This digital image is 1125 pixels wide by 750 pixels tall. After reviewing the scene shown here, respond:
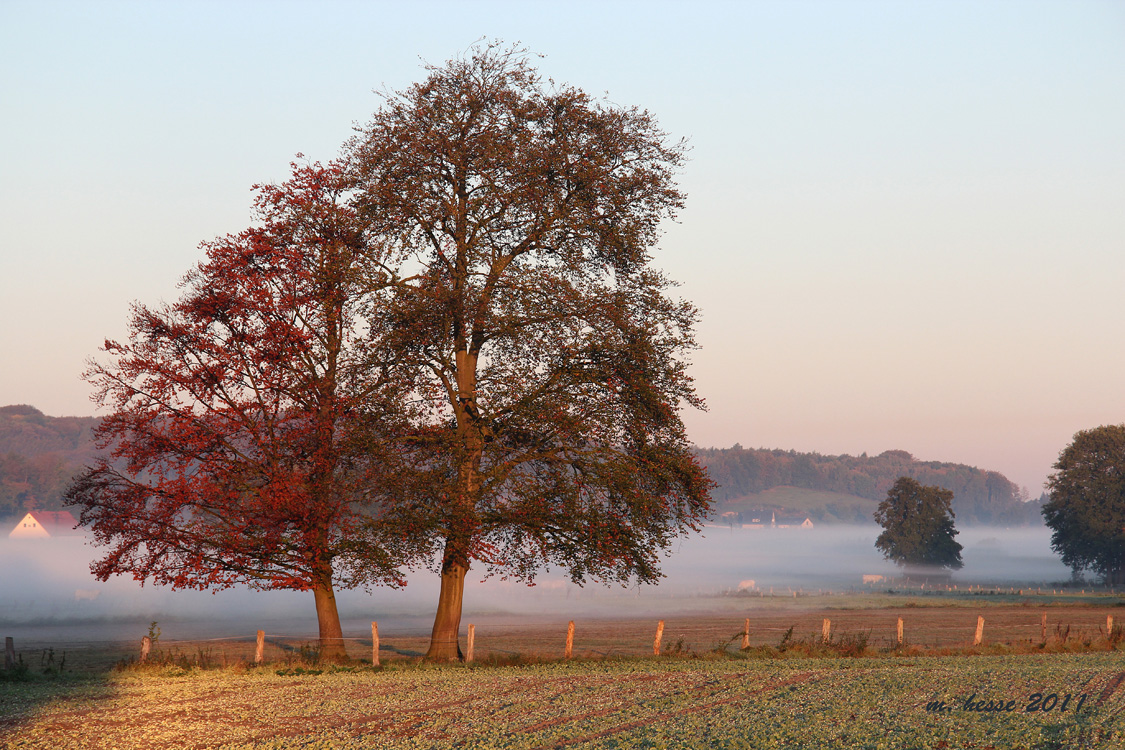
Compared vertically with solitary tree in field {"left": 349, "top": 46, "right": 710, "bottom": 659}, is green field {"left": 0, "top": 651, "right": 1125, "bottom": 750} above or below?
below

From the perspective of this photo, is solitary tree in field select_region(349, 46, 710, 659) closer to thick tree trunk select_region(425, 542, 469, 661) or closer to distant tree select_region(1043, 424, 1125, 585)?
thick tree trunk select_region(425, 542, 469, 661)

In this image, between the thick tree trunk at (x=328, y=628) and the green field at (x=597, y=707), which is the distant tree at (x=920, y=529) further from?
the thick tree trunk at (x=328, y=628)

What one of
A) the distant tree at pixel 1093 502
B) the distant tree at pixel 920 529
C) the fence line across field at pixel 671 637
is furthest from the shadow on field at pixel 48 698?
the distant tree at pixel 920 529

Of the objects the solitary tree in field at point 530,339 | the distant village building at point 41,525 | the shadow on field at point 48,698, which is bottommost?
the distant village building at point 41,525

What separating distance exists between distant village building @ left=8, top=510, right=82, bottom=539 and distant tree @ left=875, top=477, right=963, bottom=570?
5161 inches

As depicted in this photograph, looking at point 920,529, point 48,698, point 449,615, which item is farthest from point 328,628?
point 920,529

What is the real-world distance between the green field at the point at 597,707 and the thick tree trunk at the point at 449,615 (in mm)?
4029

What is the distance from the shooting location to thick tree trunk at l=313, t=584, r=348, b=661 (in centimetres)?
2745

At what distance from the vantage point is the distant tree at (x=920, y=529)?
4550 inches

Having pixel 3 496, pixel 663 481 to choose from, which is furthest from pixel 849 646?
pixel 3 496

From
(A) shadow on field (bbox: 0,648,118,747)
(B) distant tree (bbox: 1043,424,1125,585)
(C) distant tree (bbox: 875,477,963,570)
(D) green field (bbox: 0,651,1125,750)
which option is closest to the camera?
(D) green field (bbox: 0,651,1125,750)

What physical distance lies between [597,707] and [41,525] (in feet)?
529

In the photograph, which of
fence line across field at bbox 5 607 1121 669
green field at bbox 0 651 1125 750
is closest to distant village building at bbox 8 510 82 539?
fence line across field at bbox 5 607 1121 669

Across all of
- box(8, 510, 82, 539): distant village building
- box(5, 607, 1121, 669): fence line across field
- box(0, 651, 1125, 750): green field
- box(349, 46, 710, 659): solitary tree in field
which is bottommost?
box(8, 510, 82, 539): distant village building
